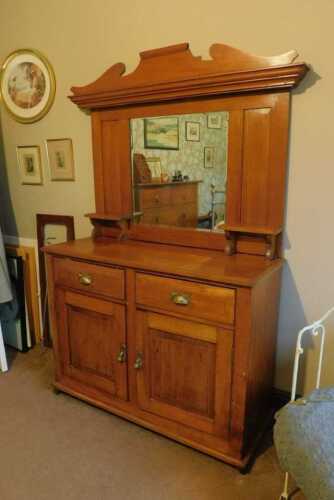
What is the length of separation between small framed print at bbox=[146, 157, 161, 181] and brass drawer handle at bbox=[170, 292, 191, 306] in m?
0.72

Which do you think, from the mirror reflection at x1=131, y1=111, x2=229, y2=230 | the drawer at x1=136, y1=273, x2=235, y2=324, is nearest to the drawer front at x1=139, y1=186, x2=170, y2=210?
the mirror reflection at x1=131, y1=111, x2=229, y2=230

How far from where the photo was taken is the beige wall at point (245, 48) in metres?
1.53

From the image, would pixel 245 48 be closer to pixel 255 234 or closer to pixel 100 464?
pixel 255 234

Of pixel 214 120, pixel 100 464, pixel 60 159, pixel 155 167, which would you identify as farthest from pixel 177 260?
pixel 60 159

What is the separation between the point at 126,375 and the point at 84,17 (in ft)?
6.49

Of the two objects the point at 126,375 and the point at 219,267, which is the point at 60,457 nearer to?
the point at 126,375

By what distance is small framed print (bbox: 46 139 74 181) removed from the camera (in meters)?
2.29

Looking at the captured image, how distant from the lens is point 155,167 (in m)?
1.95

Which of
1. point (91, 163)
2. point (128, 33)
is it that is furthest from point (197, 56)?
Answer: point (91, 163)

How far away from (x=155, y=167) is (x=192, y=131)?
283mm

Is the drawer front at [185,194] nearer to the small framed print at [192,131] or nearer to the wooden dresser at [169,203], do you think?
the wooden dresser at [169,203]

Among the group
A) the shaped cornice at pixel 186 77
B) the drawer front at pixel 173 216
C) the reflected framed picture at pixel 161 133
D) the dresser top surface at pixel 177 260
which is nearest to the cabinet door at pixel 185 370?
the dresser top surface at pixel 177 260

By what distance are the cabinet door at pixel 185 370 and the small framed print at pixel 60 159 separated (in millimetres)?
1164

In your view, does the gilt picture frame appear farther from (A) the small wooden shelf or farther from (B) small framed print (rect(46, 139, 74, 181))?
(B) small framed print (rect(46, 139, 74, 181))
